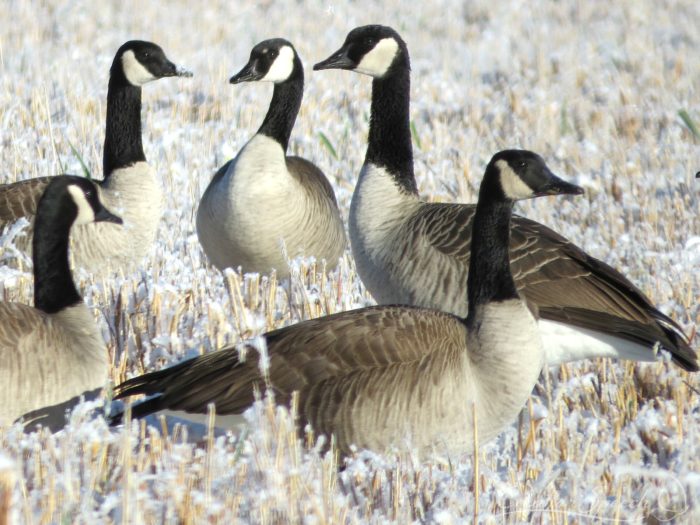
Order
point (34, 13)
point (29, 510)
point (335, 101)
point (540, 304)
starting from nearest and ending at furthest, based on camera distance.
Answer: point (29, 510) → point (540, 304) → point (335, 101) → point (34, 13)

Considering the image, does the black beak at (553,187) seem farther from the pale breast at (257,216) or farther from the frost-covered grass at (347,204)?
the pale breast at (257,216)

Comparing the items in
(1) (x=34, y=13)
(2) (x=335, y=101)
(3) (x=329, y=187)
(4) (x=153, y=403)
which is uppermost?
(1) (x=34, y=13)

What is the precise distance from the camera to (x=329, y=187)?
7.07m

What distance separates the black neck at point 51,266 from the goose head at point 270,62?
245cm

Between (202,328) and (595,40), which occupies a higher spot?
(595,40)

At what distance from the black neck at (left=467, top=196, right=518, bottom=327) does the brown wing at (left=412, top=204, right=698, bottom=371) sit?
24.4 inches

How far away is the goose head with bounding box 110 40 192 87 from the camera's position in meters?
7.24

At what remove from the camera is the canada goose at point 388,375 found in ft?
13.0

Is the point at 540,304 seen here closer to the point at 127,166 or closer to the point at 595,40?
the point at 127,166

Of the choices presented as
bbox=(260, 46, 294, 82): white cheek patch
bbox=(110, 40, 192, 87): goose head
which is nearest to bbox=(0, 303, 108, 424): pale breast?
bbox=(260, 46, 294, 82): white cheek patch

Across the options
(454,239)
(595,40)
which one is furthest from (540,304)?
(595,40)

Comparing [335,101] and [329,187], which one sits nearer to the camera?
[329,187]

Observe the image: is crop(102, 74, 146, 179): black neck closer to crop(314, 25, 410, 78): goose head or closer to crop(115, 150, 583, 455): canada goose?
crop(314, 25, 410, 78): goose head

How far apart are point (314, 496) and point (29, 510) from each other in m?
0.74
